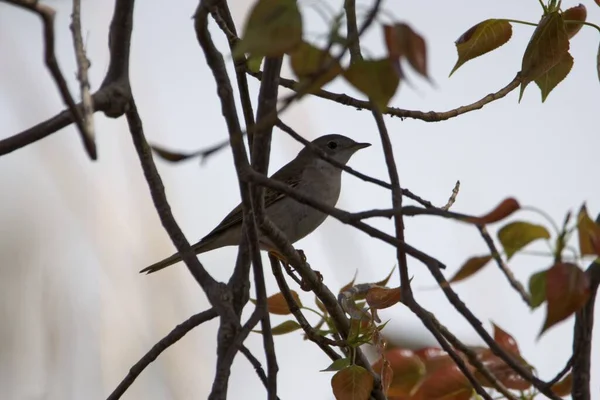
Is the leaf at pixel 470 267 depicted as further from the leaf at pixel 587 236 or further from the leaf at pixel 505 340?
the leaf at pixel 505 340

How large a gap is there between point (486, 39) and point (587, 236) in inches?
52.2

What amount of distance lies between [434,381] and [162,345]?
0.99m

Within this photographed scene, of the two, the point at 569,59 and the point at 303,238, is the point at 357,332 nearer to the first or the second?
the point at 569,59

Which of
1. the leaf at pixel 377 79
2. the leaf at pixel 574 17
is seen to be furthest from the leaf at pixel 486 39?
the leaf at pixel 377 79

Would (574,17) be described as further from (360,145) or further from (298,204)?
(360,145)

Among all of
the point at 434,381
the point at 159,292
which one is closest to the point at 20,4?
the point at 434,381

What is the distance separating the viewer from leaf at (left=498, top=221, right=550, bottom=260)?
1.75 m

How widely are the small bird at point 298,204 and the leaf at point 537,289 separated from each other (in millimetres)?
4180

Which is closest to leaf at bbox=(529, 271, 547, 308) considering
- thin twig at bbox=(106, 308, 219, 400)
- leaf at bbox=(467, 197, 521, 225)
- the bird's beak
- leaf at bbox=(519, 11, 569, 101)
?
leaf at bbox=(467, 197, 521, 225)

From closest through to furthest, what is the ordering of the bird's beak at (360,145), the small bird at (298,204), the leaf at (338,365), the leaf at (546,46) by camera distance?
1. the leaf at (546,46)
2. the leaf at (338,365)
3. the small bird at (298,204)
4. the bird's beak at (360,145)

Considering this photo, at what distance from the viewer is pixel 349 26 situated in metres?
2.89

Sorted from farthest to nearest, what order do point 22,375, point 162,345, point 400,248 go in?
1. point 22,375
2. point 162,345
3. point 400,248

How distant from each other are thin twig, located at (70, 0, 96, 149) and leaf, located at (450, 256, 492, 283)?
0.94 m

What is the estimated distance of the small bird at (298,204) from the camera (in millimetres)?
6441
